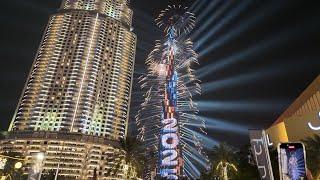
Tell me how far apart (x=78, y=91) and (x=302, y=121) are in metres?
126

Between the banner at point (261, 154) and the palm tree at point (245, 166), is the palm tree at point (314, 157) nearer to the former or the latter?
the palm tree at point (245, 166)

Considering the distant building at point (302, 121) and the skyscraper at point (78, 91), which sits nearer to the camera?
the distant building at point (302, 121)

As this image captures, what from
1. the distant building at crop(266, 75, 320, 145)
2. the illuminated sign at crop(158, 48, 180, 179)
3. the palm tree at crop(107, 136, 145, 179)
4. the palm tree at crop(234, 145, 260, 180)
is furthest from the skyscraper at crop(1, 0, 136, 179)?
the palm tree at crop(234, 145, 260, 180)

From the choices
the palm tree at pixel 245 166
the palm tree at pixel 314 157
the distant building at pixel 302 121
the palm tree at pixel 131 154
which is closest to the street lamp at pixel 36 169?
the palm tree at pixel 131 154

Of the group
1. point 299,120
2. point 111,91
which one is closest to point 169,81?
point 299,120

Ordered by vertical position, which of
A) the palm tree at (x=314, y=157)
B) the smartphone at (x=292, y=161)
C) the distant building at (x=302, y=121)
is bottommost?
the smartphone at (x=292, y=161)

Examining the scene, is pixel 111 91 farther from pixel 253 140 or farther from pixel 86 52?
pixel 253 140

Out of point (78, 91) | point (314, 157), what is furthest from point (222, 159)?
point (78, 91)

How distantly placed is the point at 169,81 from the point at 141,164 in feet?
117

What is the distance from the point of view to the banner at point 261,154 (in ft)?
44.3

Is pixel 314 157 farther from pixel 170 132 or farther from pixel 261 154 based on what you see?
pixel 170 132

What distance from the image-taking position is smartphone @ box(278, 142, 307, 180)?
9164mm

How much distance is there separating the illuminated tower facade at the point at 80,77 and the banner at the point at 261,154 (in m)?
148

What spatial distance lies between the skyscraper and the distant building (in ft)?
311
